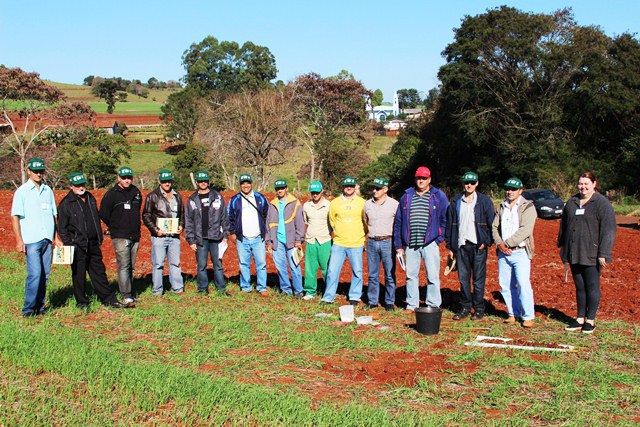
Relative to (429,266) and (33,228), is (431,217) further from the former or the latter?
(33,228)

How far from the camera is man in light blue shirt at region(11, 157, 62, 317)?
775 centimetres

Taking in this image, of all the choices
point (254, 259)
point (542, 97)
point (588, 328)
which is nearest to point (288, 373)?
point (588, 328)

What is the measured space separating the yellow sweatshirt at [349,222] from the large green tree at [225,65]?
60.7m

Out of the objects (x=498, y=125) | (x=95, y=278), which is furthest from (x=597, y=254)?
(x=498, y=125)

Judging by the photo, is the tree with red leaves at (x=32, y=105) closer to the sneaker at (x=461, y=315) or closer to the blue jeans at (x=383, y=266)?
the blue jeans at (x=383, y=266)

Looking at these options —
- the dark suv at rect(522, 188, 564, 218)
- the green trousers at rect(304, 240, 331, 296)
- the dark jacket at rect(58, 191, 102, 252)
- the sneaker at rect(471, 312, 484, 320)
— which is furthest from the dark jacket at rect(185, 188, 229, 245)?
the dark suv at rect(522, 188, 564, 218)

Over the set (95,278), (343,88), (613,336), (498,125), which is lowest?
(613,336)

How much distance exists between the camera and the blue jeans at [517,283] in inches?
312

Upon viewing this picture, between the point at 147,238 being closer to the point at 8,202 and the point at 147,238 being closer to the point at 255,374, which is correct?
the point at 8,202

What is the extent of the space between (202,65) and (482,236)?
65048 millimetres

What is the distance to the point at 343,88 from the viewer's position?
39000 mm

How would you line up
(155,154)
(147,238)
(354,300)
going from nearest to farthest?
(354,300) < (147,238) < (155,154)

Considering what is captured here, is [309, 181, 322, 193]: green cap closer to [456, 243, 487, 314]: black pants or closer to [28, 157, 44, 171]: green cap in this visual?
[456, 243, 487, 314]: black pants

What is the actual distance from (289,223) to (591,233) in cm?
435
